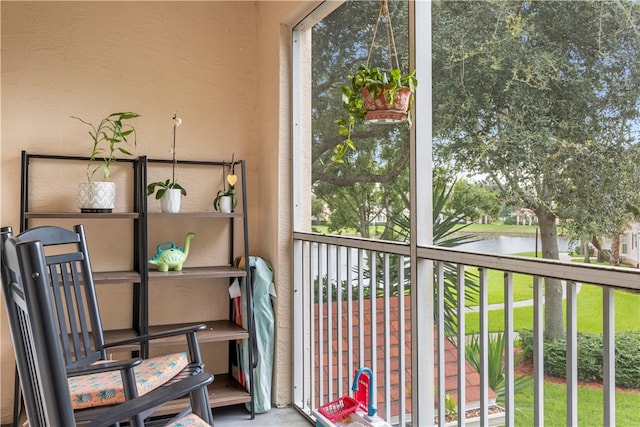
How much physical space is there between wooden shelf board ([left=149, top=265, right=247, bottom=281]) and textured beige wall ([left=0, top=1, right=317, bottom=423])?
0.26 m

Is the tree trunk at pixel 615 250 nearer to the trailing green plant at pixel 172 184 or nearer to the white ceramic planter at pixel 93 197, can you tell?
the trailing green plant at pixel 172 184

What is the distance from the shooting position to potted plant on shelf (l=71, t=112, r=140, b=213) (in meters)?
2.71

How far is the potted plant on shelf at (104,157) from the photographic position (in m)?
2.71

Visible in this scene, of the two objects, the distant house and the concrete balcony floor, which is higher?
the distant house

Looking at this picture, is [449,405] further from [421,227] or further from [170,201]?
[170,201]

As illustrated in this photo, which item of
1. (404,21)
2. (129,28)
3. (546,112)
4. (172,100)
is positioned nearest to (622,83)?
(546,112)

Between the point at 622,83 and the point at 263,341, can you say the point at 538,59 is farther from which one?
the point at 263,341

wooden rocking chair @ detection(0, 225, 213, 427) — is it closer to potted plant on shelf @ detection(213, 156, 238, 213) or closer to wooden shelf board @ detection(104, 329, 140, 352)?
wooden shelf board @ detection(104, 329, 140, 352)

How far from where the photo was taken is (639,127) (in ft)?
4.68

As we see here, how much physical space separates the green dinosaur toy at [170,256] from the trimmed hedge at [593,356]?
1.85m

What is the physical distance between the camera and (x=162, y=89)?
3.11 m

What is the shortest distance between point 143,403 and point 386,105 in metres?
1.18

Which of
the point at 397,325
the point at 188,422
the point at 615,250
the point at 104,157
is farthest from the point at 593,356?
the point at 104,157

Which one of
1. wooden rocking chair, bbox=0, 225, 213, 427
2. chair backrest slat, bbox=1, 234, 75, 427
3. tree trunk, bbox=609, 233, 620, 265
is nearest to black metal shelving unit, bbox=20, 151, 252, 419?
wooden rocking chair, bbox=0, 225, 213, 427
